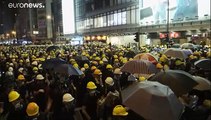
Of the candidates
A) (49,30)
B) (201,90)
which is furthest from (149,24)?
(49,30)

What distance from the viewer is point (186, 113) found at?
20.1 ft

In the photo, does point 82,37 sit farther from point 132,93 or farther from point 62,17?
point 132,93

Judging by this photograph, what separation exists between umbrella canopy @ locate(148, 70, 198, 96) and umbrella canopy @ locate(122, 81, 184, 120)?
3.61ft

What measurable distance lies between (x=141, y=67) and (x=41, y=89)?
10.1 ft

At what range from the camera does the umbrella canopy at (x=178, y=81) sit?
6785mm

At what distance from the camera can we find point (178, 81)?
690 centimetres

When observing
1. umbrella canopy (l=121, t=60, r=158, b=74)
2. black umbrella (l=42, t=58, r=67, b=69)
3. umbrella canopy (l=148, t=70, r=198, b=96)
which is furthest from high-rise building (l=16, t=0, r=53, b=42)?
umbrella canopy (l=148, t=70, r=198, b=96)

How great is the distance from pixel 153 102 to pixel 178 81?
166 cm

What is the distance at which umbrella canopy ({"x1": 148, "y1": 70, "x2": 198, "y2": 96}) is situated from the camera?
6.79 meters

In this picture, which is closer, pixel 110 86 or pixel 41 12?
pixel 110 86

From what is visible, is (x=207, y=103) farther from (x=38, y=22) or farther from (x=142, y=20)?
(x=38, y=22)

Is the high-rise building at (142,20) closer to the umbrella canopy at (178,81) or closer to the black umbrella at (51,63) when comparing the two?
the black umbrella at (51,63)

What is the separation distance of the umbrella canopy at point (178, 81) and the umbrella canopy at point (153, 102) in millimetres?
1101

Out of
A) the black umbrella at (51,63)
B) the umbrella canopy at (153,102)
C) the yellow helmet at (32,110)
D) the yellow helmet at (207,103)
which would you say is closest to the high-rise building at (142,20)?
the black umbrella at (51,63)
